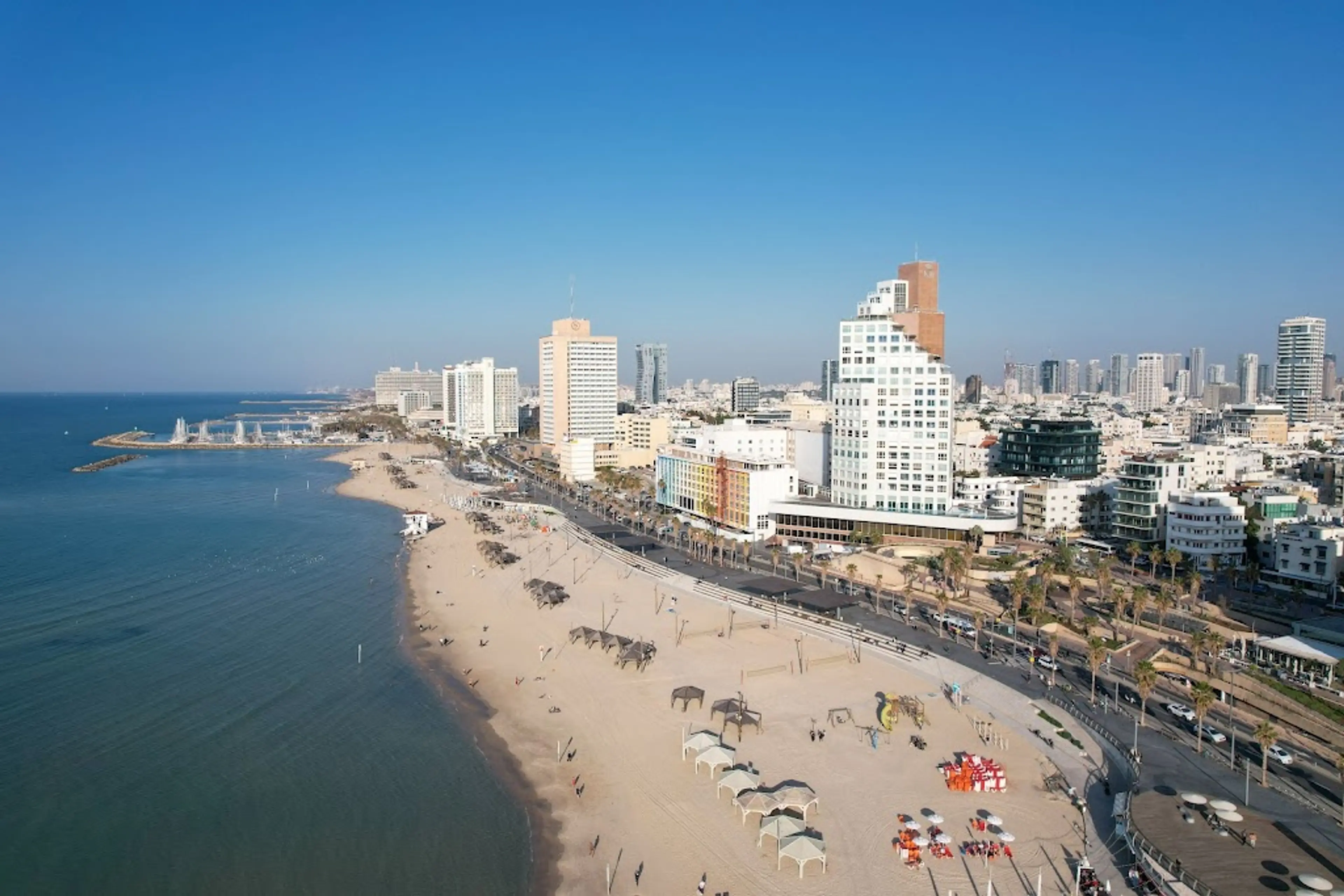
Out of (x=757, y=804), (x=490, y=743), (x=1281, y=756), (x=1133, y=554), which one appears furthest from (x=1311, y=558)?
(x=490, y=743)

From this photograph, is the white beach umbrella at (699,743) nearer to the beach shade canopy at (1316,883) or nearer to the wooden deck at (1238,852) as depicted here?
the wooden deck at (1238,852)

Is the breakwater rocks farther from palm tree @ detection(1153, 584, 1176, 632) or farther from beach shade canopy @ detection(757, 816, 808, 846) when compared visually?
palm tree @ detection(1153, 584, 1176, 632)

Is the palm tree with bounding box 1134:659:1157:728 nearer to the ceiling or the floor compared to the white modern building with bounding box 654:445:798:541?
nearer to the floor

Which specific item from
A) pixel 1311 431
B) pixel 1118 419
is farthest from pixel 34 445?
pixel 1311 431

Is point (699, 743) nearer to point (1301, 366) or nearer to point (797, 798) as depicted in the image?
point (797, 798)

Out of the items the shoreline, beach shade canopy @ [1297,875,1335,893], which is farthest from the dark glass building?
beach shade canopy @ [1297,875,1335,893]

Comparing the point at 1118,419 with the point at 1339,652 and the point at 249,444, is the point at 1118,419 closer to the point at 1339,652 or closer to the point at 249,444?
the point at 1339,652
